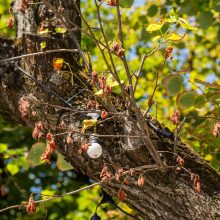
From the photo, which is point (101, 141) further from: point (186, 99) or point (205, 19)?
point (205, 19)

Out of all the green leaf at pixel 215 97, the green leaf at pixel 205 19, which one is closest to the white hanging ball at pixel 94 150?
the green leaf at pixel 215 97

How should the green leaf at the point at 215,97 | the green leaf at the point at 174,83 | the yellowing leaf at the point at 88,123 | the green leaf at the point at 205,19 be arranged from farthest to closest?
the green leaf at the point at 205,19 → the green leaf at the point at 215,97 → the green leaf at the point at 174,83 → the yellowing leaf at the point at 88,123

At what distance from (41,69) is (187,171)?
2.41 feet

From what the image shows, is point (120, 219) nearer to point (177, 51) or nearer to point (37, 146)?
point (37, 146)

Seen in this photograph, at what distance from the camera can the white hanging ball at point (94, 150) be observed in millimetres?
1842

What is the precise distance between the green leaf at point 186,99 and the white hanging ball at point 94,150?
53 cm

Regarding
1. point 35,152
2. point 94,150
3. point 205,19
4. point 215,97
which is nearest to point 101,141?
point 94,150

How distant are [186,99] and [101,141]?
1.64 ft

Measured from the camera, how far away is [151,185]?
6.31ft

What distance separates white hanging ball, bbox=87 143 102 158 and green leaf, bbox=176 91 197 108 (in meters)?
0.53

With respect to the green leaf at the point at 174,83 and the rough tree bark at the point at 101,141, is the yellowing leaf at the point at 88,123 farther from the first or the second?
the green leaf at the point at 174,83

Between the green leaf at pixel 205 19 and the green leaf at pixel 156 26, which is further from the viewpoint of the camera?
the green leaf at pixel 205 19

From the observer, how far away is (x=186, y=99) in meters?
2.25

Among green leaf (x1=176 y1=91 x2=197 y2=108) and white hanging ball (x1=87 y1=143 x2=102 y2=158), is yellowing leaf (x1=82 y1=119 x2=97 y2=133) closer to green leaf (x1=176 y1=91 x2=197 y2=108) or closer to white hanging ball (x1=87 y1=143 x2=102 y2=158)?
white hanging ball (x1=87 y1=143 x2=102 y2=158)
